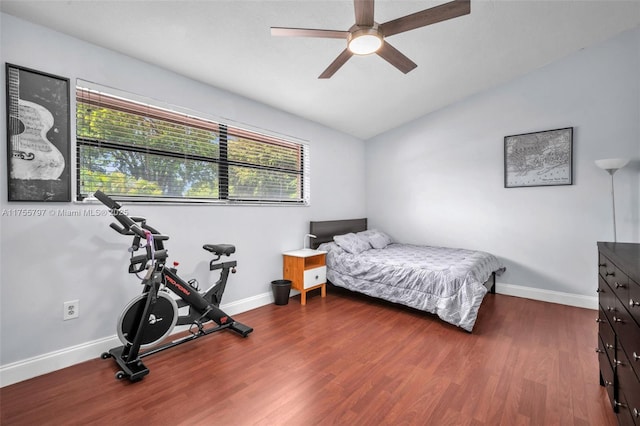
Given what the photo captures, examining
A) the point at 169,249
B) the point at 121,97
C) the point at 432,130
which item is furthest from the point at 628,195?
the point at 121,97

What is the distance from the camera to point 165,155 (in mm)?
2801

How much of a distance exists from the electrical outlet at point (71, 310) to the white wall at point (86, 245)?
0.10 ft

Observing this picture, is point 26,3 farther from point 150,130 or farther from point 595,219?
point 595,219

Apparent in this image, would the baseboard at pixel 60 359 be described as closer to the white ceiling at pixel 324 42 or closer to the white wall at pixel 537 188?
the white ceiling at pixel 324 42

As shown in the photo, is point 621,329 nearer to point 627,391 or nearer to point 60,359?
point 627,391

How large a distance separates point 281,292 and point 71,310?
6.46ft

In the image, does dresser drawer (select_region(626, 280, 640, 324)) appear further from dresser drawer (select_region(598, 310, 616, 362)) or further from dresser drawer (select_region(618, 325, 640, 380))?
dresser drawer (select_region(598, 310, 616, 362))

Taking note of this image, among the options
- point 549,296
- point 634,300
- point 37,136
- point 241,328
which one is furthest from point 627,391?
point 37,136

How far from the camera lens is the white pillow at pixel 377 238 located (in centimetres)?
441

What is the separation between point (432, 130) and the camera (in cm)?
464

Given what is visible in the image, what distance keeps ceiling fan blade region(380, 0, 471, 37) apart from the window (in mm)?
2085

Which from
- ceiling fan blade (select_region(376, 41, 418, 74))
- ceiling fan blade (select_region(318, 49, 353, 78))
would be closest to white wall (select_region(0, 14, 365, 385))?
ceiling fan blade (select_region(318, 49, 353, 78))

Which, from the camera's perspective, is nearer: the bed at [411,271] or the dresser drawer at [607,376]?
the dresser drawer at [607,376]

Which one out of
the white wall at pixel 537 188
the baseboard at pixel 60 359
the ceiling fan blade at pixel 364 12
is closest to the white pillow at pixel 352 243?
the white wall at pixel 537 188
